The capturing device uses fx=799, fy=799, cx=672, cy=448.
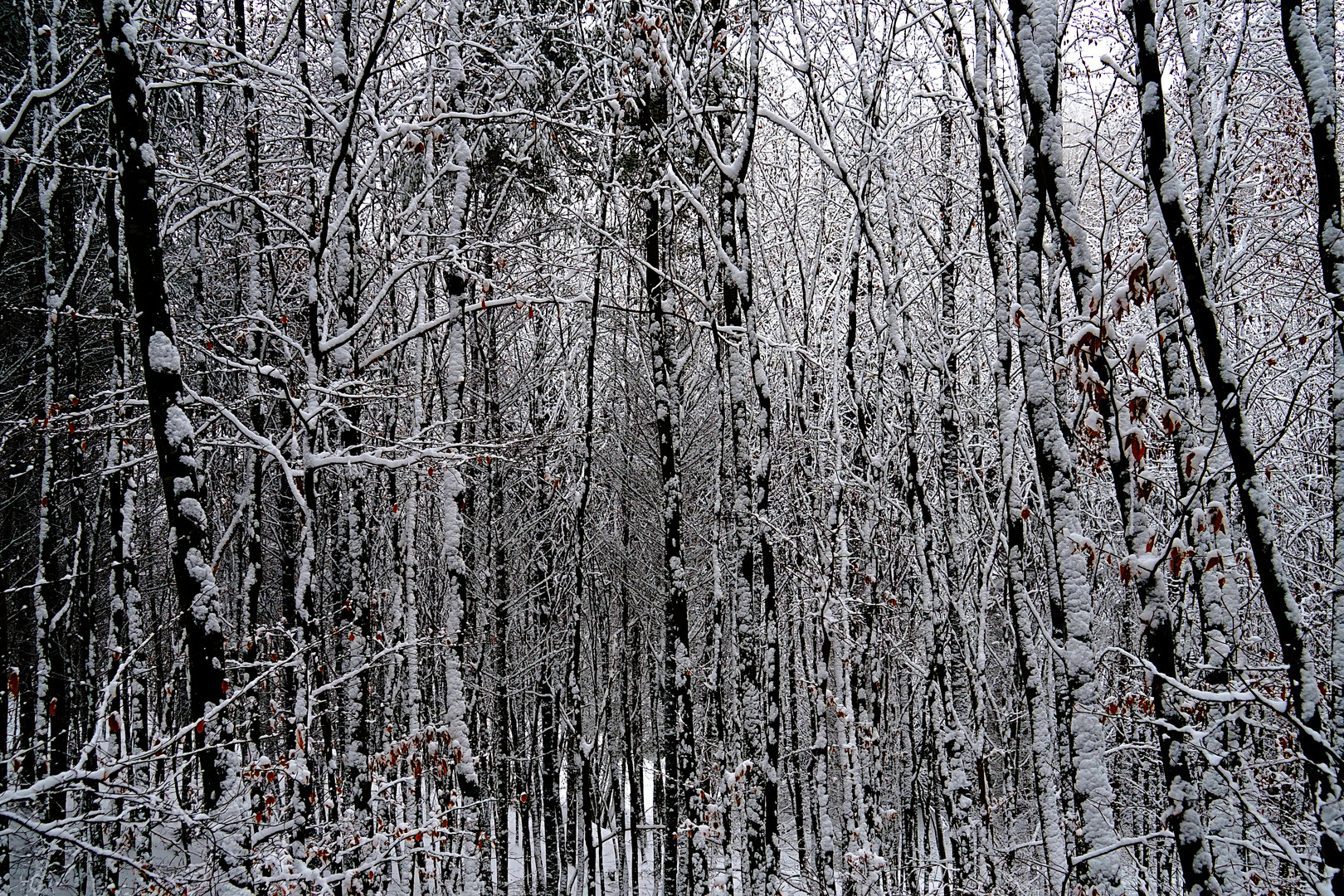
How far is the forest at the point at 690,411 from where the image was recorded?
199 inches

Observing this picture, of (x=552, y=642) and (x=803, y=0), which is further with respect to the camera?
(x=552, y=642)

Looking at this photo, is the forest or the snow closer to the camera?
the forest

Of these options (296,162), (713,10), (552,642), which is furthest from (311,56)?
(552,642)

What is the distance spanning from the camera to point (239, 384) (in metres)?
16.3

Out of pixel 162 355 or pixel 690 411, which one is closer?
pixel 162 355

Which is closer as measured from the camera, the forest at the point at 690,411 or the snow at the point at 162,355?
the forest at the point at 690,411

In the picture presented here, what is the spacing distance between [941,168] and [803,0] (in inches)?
120

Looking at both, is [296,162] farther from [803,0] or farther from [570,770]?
[570,770]

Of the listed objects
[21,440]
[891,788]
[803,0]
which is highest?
[803,0]

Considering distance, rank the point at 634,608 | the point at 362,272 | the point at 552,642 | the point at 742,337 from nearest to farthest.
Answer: the point at 742,337
the point at 362,272
the point at 552,642
the point at 634,608

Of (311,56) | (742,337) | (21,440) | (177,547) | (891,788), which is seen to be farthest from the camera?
(891,788)

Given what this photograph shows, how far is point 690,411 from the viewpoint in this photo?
19438mm

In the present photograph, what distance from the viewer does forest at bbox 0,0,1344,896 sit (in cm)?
507

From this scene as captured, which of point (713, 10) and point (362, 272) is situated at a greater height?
point (713, 10)
